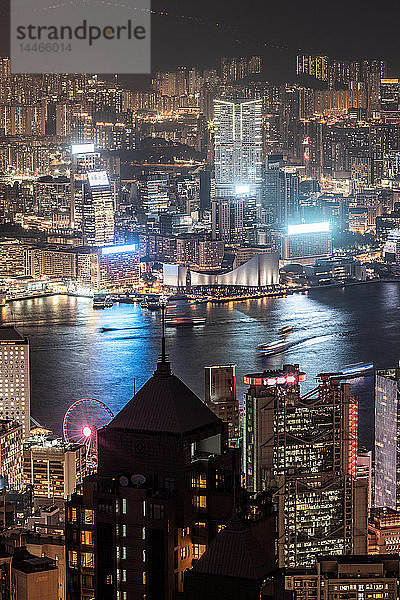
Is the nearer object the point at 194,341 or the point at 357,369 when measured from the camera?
the point at 357,369

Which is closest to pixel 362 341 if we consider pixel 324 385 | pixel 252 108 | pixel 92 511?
pixel 324 385

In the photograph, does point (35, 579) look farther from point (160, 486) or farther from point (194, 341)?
point (194, 341)

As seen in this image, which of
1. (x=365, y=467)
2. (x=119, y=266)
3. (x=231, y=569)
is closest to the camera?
(x=231, y=569)

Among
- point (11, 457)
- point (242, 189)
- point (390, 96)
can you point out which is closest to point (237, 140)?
point (242, 189)

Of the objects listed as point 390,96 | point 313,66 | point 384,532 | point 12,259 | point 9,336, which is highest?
point 313,66

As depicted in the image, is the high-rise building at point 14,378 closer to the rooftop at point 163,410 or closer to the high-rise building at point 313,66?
the rooftop at point 163,410

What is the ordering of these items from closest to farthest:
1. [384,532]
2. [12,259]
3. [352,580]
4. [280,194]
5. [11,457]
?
[352,580]
[384,532]
[11,457]
[12,259]
[280,194]
